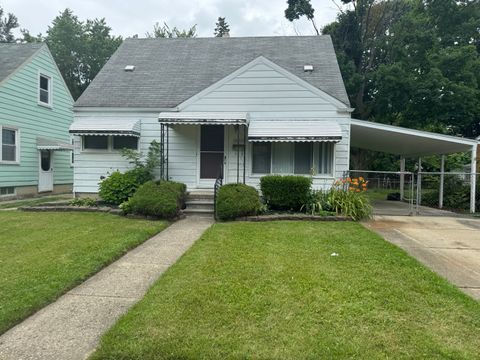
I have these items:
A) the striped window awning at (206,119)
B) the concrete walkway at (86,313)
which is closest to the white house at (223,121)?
the striped window awning at (206,119)

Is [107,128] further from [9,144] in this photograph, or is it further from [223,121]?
[9,144]

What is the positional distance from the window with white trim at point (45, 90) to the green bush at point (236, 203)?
37.1 feet

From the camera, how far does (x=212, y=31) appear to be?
41.2 metres

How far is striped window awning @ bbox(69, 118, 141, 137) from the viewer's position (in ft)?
35.3

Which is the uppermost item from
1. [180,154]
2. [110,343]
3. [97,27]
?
[97,27]

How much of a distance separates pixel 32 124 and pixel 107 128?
6.28 metres

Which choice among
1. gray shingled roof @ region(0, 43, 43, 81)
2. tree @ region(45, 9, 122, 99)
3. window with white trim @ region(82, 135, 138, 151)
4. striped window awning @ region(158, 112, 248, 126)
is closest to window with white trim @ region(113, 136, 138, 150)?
window with white trim @ region(82, 135, 138, 151)

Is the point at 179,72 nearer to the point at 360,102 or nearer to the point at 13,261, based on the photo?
the point at 13,261

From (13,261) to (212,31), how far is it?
134 feet

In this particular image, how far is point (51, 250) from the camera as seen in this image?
18.6 ft

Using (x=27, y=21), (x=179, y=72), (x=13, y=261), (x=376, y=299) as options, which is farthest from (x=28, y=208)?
(x=27, y=21)

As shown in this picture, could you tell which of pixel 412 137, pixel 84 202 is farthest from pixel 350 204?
pixel 84 202

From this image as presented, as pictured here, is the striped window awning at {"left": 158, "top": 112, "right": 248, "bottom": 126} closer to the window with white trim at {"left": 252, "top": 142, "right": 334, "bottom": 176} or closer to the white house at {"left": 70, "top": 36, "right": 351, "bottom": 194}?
the white house at {"left": 70, "top": 36, "right": 351, "bottom": 194}

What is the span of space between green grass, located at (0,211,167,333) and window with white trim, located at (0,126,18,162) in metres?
5.21
